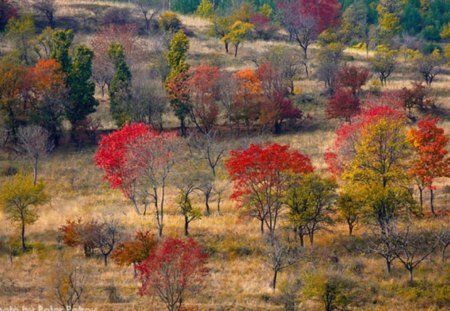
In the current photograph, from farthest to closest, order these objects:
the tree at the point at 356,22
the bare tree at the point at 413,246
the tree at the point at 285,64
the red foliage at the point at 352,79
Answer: the tree at the point at 356,22, the tree at the point at 285,64, the red foliage at the point at 352,79, the bare tree at the point at 413,246

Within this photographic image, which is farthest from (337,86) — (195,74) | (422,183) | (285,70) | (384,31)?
(384,31)

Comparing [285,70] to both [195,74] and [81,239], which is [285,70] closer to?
[195,74]

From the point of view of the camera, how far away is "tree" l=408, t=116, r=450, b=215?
175 ft

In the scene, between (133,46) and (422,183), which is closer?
(422,183)

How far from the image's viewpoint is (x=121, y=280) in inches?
1884

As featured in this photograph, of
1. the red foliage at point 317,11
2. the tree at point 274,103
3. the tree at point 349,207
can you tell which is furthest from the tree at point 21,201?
the red foliage at point 317,11

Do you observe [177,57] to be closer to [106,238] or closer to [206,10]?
[106,238]

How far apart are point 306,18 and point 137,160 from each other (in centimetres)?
5817

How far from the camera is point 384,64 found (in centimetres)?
8856

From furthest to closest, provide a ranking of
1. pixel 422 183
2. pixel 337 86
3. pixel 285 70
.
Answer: pixel 285 70, pixel 337 86, pixel 422 183

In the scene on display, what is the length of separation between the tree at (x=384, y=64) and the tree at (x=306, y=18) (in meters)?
12.0

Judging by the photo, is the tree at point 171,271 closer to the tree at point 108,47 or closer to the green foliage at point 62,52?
the green foliage at point 62,52

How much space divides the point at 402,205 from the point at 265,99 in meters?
29.0

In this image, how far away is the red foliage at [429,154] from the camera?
5325cm
